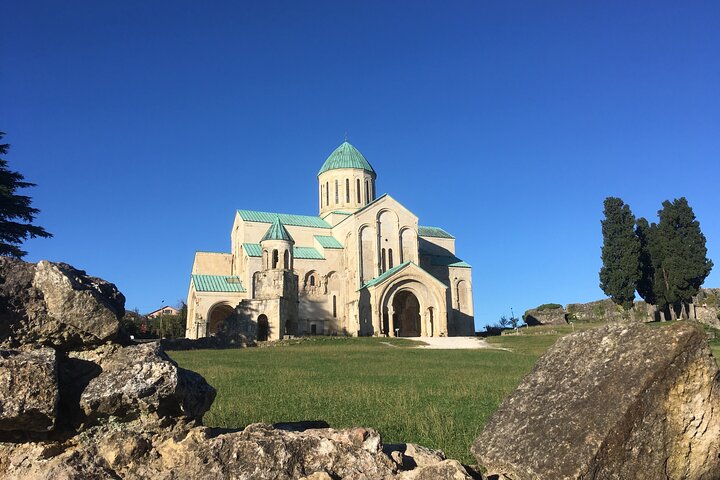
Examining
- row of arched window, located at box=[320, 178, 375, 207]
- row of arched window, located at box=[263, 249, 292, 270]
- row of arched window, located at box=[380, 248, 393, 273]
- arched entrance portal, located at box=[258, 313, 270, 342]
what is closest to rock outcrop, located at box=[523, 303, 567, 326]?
row of arched window, located at box=[380, 248, 393, 273]

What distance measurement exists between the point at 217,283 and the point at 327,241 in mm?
8200

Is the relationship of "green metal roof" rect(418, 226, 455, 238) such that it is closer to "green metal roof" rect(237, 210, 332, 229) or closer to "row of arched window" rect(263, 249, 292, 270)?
"green metal roof" rect(237, 210, 332, 229)

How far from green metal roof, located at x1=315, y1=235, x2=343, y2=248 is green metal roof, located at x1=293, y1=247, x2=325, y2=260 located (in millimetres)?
705

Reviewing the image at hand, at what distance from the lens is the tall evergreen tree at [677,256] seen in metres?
41.2

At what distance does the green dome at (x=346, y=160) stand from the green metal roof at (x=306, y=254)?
7135 millimetres

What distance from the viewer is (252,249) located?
3969 centimetres

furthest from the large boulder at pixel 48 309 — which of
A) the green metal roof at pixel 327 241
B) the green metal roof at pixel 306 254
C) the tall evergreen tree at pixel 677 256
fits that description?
the tall evergreen tree at pixel 677 256

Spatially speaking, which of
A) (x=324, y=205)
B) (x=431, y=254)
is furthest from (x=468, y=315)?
(x=324, y=205)

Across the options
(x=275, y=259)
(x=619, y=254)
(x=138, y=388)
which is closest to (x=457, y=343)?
(x=275, y=259)

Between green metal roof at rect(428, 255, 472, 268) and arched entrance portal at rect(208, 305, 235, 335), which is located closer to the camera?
arched entrance portal at rect(208, 305, 235, 335)

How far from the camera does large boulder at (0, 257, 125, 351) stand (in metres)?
3.48

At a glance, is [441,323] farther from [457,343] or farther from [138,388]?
[138,388]

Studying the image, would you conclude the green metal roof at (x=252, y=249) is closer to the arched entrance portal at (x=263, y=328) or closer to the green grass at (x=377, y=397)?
the arched entrance portal at (x=263, y=328)

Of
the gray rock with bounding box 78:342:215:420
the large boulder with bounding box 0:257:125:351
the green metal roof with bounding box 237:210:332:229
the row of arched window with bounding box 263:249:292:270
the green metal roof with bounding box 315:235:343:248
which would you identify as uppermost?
the green metal roof with bounding box 237:210:332:229
